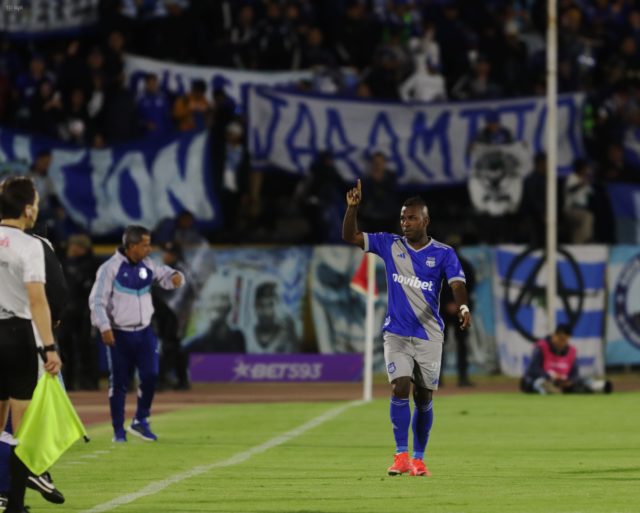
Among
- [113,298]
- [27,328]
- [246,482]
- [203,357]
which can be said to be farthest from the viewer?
[203,357]

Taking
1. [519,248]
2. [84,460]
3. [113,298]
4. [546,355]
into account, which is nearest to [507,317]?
[519,248]

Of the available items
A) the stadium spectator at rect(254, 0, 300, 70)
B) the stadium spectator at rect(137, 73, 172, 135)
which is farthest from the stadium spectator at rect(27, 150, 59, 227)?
the stadium spectator at rect(254, 0, 300, 70)

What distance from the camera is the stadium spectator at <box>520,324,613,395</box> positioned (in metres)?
27.6

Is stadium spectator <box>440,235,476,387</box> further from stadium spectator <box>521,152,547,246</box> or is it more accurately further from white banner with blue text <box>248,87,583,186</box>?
white banner with blue text <box>248,87,583,186</box>

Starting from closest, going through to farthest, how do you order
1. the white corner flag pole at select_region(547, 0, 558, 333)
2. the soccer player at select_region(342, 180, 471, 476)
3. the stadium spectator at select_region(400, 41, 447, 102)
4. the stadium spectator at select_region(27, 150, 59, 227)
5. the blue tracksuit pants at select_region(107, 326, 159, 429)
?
the soccer player at select_region(342, 180, 471, 476)
the blue tracksuit pants at select_region(107, 326, 159, 429)
the stadium spectator at select_region(27, 150, 59, 227)
the white corner flag pole at select_region(547, 0, 558, 333)
the stadium spectator at select_region(400, 41, 447, 102)

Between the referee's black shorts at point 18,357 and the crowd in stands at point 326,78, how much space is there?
1847 cm

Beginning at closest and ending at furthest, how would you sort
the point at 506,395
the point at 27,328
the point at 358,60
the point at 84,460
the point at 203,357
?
the point at 27,328, the point at 84,460, the point at 506,395, the point at 203,357, the point at 358,60

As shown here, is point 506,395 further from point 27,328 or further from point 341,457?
point 27,328

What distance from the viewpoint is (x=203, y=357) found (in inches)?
1196

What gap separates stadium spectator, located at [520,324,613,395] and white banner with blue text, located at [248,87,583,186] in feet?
14.9

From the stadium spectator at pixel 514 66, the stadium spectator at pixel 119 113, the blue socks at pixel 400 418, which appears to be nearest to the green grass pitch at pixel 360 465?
the blue socks at pixel 400 418

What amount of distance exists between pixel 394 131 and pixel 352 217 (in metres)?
17.7

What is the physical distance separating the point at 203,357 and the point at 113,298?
1229 cm

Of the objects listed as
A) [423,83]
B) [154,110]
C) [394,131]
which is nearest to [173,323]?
[154,110]
